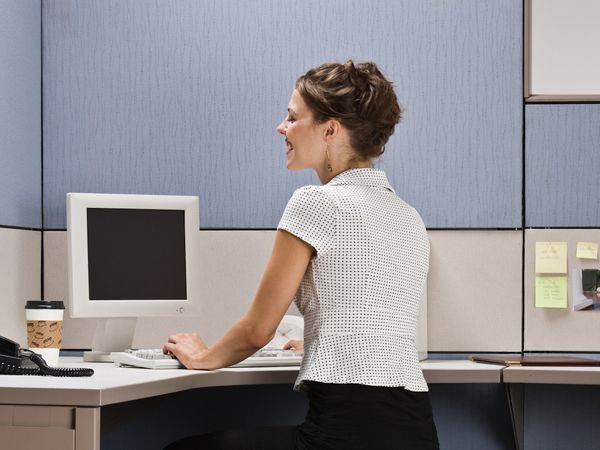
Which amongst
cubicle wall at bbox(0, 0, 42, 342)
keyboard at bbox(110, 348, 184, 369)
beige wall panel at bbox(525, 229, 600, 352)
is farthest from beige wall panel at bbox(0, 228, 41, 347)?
beige wall panel at bbox(525, 229, 600, 352)

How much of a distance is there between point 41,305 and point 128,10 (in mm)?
1078

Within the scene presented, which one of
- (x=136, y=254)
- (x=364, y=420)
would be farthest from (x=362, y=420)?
(x=136, y=254)

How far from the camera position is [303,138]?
6.21 feet

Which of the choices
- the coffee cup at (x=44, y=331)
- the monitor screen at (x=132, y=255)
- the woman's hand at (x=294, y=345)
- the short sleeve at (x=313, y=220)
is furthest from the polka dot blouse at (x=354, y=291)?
the monitor screen at (x=132, y=255)

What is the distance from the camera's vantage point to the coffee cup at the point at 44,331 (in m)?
2.04

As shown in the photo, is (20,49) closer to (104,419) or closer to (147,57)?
(147,57)

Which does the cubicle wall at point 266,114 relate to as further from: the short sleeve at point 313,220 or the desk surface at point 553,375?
the short sleeve at point 313,220

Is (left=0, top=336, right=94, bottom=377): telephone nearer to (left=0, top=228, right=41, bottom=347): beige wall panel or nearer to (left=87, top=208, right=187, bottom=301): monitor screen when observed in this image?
(left=87, top=208, right=187, bottom=301): monitor screen

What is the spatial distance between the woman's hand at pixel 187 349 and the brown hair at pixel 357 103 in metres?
0.56

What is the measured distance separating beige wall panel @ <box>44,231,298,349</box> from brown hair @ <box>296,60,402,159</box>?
0.90 meters

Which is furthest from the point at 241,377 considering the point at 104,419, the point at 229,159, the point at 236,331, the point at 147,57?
the point at 147,57

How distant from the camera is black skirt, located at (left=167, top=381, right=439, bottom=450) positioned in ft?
5.35

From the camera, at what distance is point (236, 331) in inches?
71.2

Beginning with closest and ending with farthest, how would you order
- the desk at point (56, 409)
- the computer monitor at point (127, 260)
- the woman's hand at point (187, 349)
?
the desk at point (56, 409) → the woman's hand at point (187, 349) → the computer monitor at point (127, 260)
